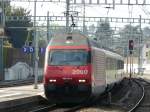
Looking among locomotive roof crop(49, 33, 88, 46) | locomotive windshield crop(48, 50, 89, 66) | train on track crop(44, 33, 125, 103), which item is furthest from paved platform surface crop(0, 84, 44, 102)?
locomotive roof crop(49, 33, 88, 46)

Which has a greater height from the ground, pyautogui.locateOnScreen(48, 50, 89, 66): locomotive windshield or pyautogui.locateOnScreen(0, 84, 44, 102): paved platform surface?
pyautogui.locateOnScreen(48, 50, 89, 66): locomotive windshield

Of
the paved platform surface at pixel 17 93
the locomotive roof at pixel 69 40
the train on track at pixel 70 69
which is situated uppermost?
the locomotive roof at pixel 69 40

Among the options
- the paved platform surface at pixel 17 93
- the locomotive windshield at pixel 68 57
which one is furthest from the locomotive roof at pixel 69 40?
the paved platform surface at pixel 17 93

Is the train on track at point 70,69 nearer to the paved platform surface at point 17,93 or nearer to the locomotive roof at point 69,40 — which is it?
the locomotive roof at point 69,40

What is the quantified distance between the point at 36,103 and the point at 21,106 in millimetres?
2457

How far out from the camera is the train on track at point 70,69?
942 inches

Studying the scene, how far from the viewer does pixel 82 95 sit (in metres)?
23.9

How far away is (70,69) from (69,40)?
1.47 m

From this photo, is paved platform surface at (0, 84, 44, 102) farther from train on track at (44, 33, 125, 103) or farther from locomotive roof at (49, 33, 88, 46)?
locomotive roof at (49, 33, 88, 46)

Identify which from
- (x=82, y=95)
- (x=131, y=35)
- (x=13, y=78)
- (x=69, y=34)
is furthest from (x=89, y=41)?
(x=131, y=35)

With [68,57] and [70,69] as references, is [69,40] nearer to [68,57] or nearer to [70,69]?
[68,57]

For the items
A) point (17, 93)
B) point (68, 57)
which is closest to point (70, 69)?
point (68, 57)

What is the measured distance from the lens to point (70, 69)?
24219 millimetres

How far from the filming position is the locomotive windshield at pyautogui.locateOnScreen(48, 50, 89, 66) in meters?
24.4
